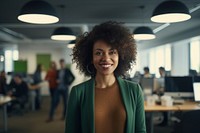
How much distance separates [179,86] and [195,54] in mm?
5286

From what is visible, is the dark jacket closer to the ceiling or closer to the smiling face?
the ceiling

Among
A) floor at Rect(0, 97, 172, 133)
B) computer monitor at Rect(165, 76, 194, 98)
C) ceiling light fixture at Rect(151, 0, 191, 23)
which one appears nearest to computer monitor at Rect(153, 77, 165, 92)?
Result: computer monitor at Rect(165, 76, 194, 98)

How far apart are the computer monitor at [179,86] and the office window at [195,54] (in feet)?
15.0

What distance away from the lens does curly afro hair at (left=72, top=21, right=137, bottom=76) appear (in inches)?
48.6

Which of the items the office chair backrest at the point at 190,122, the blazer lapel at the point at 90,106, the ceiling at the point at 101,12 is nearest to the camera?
the blazer lapel at the point at 90,106

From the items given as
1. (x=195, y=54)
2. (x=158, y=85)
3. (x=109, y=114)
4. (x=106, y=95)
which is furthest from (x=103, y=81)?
(x=195, y=54)

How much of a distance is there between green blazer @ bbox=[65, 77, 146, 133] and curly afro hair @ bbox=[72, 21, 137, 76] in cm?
14

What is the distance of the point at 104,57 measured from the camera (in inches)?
46.1

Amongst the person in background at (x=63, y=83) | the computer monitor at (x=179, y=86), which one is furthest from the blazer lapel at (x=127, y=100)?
the person in background at (x=63, y=83)

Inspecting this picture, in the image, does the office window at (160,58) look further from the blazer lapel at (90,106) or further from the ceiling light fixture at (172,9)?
the blazer lapel at (90,106)

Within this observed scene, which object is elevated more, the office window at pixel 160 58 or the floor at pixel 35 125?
the office window at pixel 160 58

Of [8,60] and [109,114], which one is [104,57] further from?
[8,60]

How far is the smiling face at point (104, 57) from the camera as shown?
117cm

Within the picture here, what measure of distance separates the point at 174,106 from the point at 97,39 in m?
3.06
